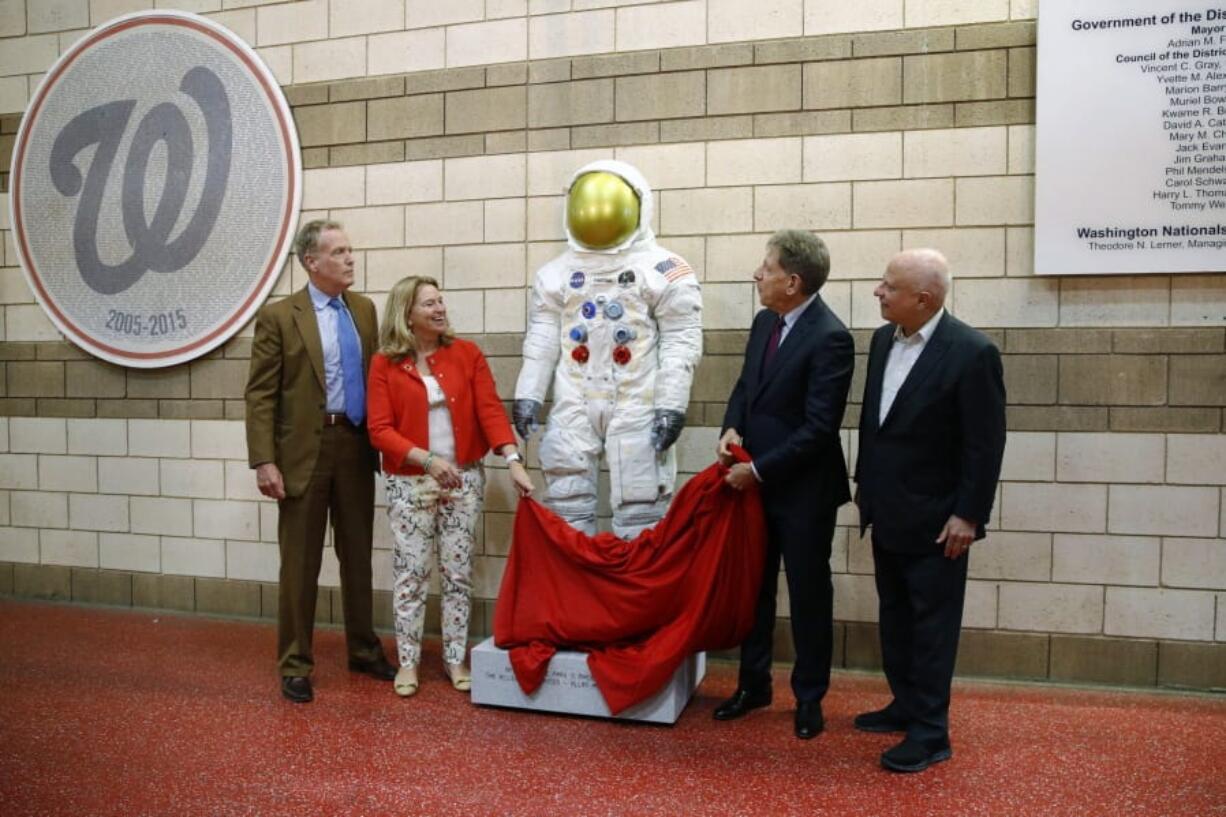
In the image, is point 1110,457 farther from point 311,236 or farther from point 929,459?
point 311,236

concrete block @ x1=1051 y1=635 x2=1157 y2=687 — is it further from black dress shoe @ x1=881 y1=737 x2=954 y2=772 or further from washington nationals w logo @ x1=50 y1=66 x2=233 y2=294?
washington nationals w logo @ x1=50 y1=66 x2=233 y2=294

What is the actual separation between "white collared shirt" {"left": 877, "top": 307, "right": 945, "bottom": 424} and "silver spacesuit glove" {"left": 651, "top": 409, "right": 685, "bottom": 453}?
2.18 feet

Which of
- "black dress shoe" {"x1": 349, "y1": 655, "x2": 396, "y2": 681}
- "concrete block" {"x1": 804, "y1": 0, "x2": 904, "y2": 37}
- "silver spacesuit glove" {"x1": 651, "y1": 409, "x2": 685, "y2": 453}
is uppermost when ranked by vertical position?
"concrete block" {"x1": 804, "y1": 0, "x2": 904, "y2": 37}

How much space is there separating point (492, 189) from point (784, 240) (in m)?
1.50

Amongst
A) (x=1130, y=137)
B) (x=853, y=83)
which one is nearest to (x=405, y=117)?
(x=853, y=83)

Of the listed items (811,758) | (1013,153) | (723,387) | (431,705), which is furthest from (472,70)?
(811,758)

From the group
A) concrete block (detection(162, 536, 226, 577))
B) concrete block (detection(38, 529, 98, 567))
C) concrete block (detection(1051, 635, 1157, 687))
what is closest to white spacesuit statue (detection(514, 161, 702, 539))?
concrete block (detection(1051, 635, 1157, 687))

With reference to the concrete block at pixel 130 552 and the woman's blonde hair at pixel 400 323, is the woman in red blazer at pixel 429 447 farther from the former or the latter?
the concrete block at pixel 130 552

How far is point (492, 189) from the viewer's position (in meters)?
3.83

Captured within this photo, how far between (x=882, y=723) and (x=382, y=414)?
72.7 inches

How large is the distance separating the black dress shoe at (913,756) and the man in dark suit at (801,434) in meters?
0.28

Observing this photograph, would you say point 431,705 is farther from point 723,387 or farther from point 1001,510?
point 1001,510

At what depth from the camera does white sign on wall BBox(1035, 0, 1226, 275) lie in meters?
3.13

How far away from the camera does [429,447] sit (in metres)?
3.18
